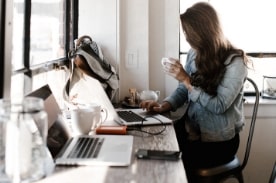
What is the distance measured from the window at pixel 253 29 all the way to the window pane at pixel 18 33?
4.36 ft

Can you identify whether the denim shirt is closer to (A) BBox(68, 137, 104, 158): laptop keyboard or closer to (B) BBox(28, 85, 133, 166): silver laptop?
(B) BBox(28, 85, 133, 166): silver laptop

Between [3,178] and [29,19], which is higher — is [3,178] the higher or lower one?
the lower one

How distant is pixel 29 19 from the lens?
162cm

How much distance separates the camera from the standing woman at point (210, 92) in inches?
74.9

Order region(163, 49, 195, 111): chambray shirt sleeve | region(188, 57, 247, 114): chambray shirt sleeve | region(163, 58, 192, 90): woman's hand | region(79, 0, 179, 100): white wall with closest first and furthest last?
region(188, 57, 247, 114): chambray shirt sleeve, region(163, 58, 192, 90): woman's hand, region(163, 49, 195, 111): chambray shirt sleeve, region(79, 0, 179, 100): white wall

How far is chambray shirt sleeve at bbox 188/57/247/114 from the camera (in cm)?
188

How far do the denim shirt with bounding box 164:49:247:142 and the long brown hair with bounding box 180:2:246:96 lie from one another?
4 cm

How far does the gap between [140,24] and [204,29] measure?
62 centimetres

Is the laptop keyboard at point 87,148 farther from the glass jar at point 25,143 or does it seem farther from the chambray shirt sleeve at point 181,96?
the chambray shirt sleeve at point 181,96

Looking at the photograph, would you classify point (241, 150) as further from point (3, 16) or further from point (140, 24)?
point (3, 16)

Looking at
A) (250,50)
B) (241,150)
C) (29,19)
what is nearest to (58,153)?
(29,19)

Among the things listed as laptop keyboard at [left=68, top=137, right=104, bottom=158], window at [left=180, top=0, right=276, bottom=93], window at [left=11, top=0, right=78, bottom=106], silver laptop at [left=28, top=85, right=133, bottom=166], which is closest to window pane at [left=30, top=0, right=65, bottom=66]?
window at [left=11, top=0, right=78, bottom=106]

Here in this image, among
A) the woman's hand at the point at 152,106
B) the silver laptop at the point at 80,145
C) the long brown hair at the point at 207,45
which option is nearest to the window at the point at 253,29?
the long brown hair at the point at 207,45

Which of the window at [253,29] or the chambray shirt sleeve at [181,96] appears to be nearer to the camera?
the chambray shirt sleeve at [181,96]
